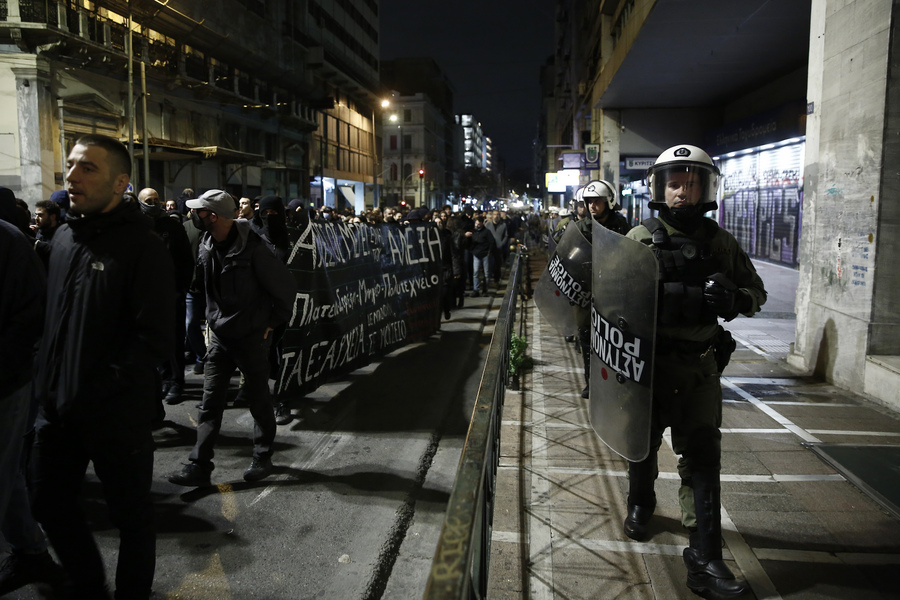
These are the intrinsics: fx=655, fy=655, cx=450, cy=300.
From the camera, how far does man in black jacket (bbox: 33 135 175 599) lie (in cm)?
261

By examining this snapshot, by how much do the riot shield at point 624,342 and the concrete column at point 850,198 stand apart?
4.13 m

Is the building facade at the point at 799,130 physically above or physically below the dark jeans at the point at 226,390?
above

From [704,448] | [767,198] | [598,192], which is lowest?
[704,448]

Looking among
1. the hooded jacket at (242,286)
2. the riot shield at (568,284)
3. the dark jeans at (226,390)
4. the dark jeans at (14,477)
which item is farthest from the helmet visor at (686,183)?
the dark jeans at (14,477)

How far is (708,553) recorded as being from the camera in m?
3.00

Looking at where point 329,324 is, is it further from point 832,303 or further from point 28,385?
point 832,303

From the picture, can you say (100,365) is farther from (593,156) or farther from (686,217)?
(593,156)

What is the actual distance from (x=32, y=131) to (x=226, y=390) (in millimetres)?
19283

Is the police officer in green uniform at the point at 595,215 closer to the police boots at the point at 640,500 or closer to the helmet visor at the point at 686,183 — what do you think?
the police boots at the point at 640,500

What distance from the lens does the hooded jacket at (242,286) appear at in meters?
4.46

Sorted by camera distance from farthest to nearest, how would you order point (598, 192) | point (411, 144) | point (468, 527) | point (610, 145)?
point (411, 144), point (610, 145), point (598, 192), point (468, 527)

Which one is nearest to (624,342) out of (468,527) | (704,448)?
(704,448)

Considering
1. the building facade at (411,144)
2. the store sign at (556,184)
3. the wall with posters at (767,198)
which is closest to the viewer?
the wall with posters at (767,198)

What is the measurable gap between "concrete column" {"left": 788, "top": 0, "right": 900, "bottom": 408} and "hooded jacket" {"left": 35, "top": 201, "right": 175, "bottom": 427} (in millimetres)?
6096
